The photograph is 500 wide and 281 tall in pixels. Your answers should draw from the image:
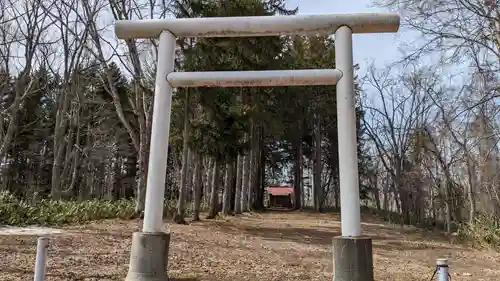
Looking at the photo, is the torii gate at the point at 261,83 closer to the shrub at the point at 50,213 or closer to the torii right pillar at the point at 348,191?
the torii right pillar at the point at 348,191

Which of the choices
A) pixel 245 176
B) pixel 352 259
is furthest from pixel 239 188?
pixel 352 259

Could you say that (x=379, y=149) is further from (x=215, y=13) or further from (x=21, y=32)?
(x=21, y=32)

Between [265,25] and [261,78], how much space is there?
2.64 feet

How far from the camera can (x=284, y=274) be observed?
6.91 metres

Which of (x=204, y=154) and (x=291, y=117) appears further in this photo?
(x=291, y=117)

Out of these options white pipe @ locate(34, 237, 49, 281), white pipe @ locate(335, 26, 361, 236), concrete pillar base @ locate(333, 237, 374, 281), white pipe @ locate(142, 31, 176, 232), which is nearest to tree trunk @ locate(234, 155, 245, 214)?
white pipe @ locate(142, 31, 176, 232)

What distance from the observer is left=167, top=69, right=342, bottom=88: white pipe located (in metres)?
5.80

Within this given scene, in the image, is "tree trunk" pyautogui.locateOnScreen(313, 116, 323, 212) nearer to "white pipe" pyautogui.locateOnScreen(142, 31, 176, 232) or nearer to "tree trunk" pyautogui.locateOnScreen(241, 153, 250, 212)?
"tree trunk" pyautogui.locateOnScreen(241, 153, 250, 212)

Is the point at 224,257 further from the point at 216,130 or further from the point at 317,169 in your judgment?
the point at 317,169

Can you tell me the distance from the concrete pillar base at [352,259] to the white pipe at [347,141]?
0.15 meters

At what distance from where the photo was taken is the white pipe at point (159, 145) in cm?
570

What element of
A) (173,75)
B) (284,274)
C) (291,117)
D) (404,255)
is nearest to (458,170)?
(291,117)

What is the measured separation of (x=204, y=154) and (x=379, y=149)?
1636cm

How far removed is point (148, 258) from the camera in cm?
543
